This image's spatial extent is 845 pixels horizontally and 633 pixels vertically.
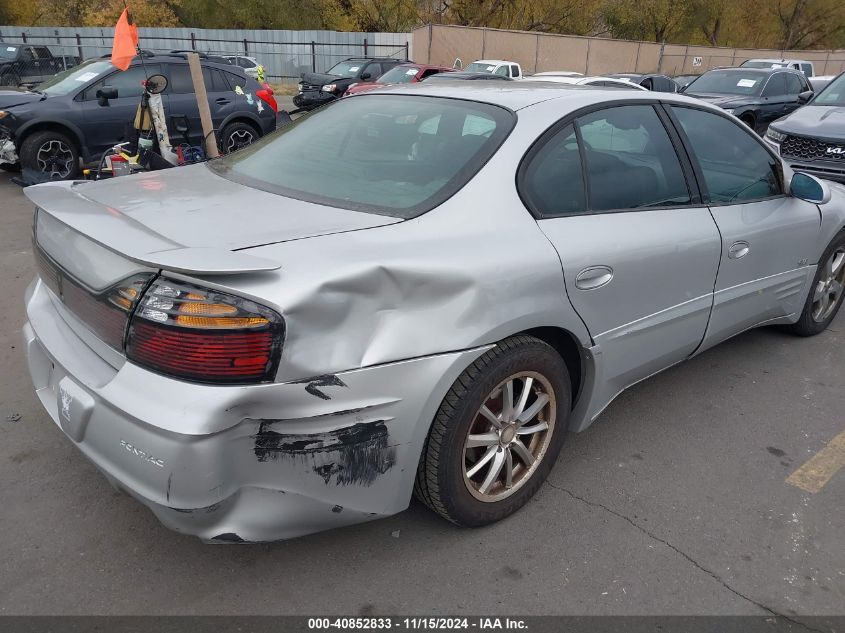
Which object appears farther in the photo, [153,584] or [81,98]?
[81,98]

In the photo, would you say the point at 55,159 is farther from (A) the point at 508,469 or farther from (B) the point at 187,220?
(A) the point at 508,469

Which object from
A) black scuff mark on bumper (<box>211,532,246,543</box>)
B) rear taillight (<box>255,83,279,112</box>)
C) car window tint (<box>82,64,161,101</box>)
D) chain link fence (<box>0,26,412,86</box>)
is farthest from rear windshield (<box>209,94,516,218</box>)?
chain link fence (<box>0,26,412,86</box>)

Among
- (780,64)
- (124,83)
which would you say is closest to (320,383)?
(124,83)

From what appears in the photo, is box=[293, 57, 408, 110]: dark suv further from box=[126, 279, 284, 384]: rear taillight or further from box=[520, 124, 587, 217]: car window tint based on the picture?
box=[126, 279, 284, 384]: rear taillight

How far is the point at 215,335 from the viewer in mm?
1829

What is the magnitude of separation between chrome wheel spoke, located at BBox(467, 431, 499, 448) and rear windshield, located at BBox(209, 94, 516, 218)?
2.75 ft

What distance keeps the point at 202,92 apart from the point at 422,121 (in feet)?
12.2

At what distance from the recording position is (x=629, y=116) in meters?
3.08

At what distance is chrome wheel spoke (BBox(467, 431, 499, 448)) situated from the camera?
7.92ft

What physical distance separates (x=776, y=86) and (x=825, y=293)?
11.2m

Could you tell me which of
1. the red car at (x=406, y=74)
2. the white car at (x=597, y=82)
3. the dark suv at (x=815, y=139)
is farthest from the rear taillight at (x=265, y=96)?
the dark suv at (x=815, y=139)

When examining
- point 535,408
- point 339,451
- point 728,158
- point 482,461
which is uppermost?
point 728,158

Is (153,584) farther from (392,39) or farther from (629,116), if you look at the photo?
(392,39)

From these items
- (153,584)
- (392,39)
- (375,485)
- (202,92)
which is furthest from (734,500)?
(392,39)
